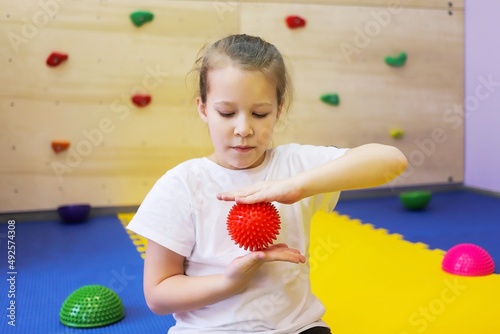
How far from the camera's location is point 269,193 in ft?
2.75

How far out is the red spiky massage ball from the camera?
32.1 inches

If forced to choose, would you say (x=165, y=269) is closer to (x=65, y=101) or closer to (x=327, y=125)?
(x=65, y=101)

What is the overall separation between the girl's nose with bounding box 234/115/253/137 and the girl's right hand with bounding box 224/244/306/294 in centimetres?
17

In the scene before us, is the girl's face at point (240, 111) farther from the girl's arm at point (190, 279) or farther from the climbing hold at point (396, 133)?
the climbing hold at point (396, 133)

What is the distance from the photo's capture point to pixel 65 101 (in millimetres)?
2656

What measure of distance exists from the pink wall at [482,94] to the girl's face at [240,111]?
2.34 metres

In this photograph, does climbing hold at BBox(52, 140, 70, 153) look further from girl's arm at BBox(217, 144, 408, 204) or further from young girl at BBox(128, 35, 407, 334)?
girl's arm at BBox(217, 144, 408, 204)

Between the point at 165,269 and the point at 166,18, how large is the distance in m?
2.03

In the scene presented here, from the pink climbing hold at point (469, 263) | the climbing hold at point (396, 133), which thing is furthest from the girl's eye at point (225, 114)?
the climbing hold at point (396, 133)

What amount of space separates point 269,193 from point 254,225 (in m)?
0.05

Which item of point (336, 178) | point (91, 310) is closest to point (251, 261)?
point (336, 178)

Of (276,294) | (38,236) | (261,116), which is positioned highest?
(261,116)

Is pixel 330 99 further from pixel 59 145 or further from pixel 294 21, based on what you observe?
pixel 59 145

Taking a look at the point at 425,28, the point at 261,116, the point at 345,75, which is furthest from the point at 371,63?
the point at 261,116
